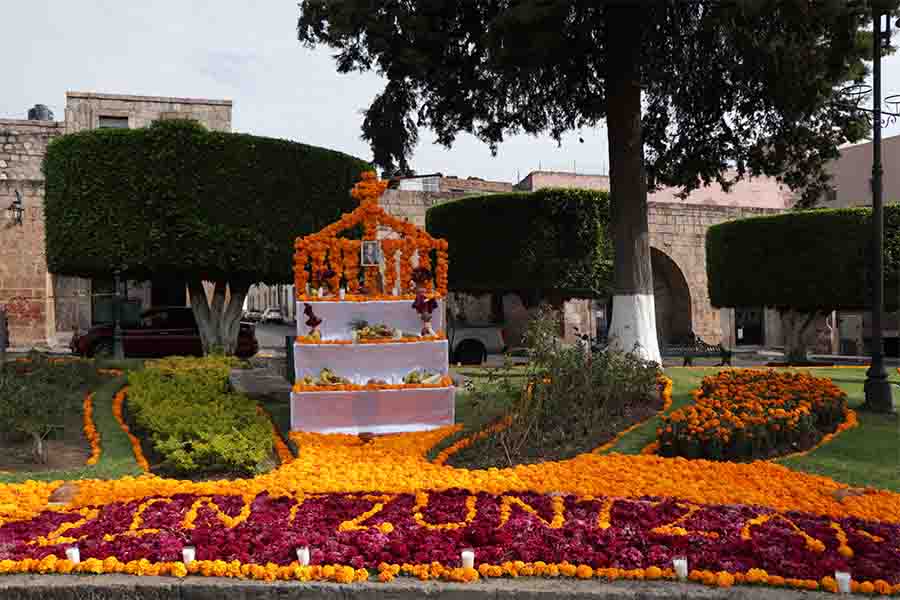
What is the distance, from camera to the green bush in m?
6.60

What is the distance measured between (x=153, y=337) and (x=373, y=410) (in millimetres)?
10788

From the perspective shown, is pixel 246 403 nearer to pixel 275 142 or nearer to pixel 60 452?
pixel 60 452

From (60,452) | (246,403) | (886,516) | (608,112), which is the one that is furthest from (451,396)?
(608,112)

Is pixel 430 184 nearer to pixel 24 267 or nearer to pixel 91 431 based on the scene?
pixel 24 267

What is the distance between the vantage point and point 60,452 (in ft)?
24.2

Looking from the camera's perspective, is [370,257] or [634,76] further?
[634,76]

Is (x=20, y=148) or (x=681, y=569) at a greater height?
(x=20, y=148)

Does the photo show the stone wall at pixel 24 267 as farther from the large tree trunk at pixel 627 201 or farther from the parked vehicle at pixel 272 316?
the parked vehicle at pixel 272 316

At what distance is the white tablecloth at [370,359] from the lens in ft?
29.9

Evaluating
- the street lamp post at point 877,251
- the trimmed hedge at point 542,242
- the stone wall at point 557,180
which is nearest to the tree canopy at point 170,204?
the trimmed hedge at point 542,242

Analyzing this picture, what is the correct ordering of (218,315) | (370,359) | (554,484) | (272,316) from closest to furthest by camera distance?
(554,484) < (370,359) < (218,315) < (272,316)

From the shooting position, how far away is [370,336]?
9.26 metres

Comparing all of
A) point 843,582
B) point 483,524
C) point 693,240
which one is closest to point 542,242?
point 693,240

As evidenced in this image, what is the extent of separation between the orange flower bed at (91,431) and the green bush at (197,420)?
44 centimetres
